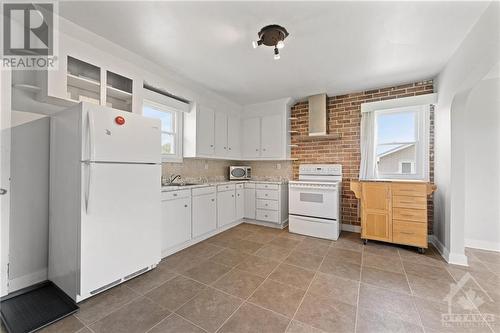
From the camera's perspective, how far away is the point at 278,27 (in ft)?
6.28

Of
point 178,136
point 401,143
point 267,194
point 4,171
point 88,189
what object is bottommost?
point 267,194

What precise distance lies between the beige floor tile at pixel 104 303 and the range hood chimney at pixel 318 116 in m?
3.49

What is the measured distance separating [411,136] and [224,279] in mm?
3563

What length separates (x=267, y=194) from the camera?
4.00 metres

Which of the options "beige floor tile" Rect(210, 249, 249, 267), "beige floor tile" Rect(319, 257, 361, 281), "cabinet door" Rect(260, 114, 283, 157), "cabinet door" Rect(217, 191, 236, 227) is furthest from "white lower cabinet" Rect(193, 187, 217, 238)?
"beige floor tile" Rect(319, 257, 361, 281)

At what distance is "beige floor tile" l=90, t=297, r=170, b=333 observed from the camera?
4.83 ft

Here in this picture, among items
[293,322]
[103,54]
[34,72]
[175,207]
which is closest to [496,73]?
[293,322]

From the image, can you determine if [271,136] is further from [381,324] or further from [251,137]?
[381,324]

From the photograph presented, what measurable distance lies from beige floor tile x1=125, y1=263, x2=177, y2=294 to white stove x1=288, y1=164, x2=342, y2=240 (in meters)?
2.18

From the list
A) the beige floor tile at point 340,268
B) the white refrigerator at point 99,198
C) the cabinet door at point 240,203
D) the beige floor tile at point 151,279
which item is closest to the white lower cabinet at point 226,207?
the cabinet door at point 240,203

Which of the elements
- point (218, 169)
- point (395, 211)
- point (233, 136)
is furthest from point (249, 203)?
point (395, 211)

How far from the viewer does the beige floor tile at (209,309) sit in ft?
5.06

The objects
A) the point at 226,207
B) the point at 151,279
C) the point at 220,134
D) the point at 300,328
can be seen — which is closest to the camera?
the point at 300,328

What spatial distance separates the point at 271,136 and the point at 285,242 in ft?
6.84
